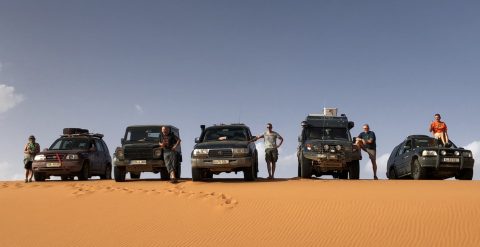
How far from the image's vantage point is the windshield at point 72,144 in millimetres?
19000

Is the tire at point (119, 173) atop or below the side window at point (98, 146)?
below

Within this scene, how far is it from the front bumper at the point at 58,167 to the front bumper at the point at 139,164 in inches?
92.2

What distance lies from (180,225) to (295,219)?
6.77 ft

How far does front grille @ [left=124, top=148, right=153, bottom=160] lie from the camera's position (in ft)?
53.6

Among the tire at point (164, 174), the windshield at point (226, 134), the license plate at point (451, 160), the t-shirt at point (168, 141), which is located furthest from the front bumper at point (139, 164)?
the license plate at point (451, 160)

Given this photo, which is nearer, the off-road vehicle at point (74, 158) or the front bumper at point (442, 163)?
the front bumper at point (442, 163)

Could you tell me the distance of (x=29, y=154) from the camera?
60.7ft

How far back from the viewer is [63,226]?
920 cm

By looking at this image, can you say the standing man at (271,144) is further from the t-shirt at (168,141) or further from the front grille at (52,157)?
the front grille at (52,157)

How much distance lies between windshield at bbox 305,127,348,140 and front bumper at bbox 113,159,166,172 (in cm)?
513


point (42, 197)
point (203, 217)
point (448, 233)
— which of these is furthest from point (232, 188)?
point (448, 233)

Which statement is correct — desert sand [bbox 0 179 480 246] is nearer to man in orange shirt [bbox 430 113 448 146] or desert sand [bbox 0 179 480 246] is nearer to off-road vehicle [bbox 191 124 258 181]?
off-road vehicle [bbox 191 124 258 181]

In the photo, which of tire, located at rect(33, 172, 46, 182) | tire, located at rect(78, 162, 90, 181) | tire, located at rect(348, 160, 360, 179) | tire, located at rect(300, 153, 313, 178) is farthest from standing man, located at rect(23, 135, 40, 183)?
tire, located at rect(348, 160, 360, 179)

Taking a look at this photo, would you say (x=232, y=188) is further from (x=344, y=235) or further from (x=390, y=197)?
(x=344, y=235)
